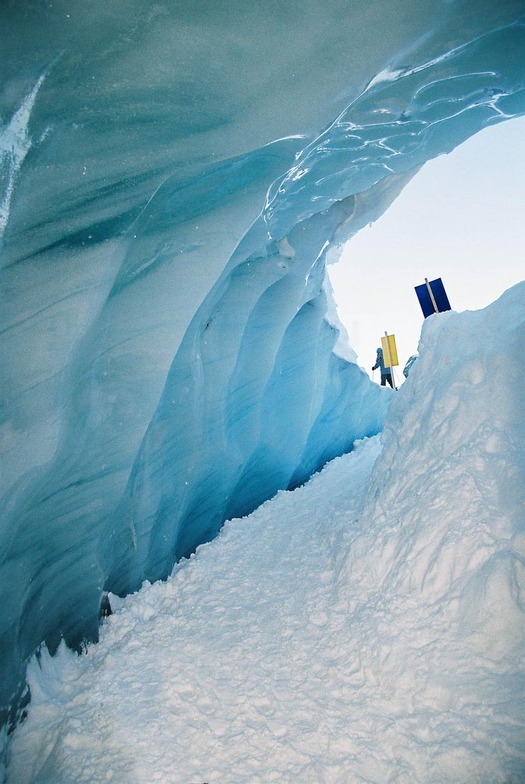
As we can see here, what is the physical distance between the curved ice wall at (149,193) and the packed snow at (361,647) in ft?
1.65

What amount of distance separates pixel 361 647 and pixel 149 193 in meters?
3.20

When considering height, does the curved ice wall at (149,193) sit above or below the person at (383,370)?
above

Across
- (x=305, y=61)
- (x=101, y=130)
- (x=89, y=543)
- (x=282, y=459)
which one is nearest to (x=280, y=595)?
(x=89, y=543)

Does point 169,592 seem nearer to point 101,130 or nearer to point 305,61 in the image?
point 101,130

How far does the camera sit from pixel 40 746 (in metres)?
2.12

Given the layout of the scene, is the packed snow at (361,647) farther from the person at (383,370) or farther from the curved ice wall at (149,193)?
the person at (383,370)

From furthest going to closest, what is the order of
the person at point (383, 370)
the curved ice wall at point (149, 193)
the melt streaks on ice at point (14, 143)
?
the person at point (383, 370) → the curved ice wall at point (149, 193) → the melt streaks on ice at point (14, 143)

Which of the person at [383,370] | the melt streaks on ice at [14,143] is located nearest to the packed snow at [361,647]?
the melt streaks on ice at [14,143]

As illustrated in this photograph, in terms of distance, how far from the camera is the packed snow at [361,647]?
182 centimetres

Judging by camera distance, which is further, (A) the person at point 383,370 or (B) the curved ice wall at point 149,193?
(A) the person at point 383,370

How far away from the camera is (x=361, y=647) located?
2.36 meters

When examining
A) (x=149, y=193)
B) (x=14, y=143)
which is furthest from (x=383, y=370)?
(x=14, y=143)

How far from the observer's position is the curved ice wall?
6.31 ft

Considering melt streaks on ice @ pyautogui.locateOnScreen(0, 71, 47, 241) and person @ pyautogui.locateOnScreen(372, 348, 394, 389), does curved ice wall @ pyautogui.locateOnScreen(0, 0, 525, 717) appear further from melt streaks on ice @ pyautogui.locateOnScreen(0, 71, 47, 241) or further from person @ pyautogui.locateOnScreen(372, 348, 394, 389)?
person @ pyautogui.locateOnScreen(372, 348, 394, 389)
